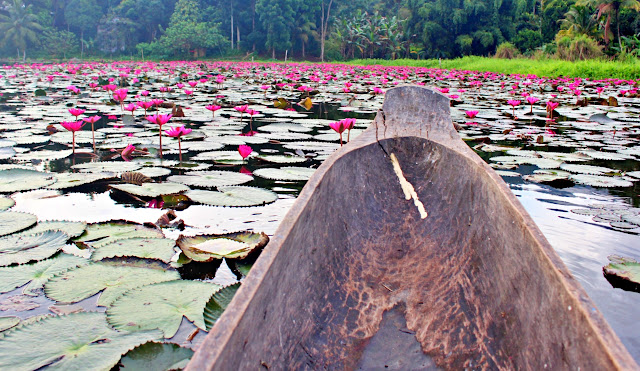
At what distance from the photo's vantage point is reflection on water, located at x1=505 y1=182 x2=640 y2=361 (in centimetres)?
113

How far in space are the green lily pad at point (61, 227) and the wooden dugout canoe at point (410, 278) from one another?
35.0 inches

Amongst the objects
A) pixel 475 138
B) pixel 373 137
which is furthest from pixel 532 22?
pixel 373 137

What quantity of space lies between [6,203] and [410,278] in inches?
61.4

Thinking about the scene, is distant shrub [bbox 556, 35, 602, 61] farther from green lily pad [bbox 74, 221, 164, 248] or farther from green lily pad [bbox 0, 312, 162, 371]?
green lily pad [bbox 0, 312, 162, 371]

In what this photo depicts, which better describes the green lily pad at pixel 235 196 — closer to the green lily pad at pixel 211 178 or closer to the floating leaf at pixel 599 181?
the green lily pad at pixel 211 178

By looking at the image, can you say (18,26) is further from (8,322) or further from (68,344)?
(68,344)

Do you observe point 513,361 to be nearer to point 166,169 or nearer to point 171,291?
point 171,291

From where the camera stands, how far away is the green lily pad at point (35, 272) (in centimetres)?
115

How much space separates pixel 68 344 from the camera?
2.99ft

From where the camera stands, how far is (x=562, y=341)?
27.4 inches

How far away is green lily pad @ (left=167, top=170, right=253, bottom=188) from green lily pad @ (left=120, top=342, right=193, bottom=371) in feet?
3.97

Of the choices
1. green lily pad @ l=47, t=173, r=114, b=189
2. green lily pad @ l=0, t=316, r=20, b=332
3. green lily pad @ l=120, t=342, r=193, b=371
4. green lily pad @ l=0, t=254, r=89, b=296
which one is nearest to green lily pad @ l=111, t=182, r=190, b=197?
green lily pad @ l=47, t=173, r=114, b=189

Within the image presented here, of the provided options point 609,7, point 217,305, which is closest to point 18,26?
point 609,7

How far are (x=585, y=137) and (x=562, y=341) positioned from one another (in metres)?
3.34
